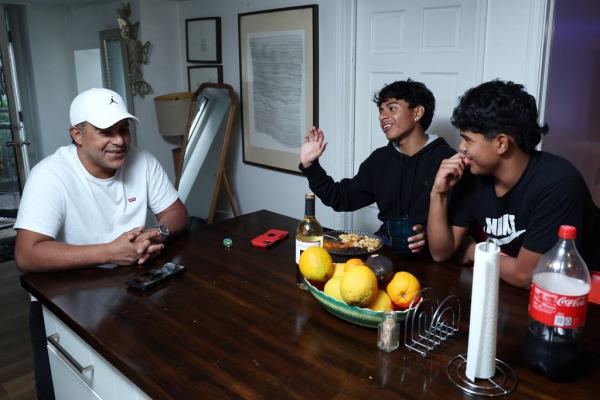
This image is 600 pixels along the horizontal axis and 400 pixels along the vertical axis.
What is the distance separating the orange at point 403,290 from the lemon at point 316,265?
172 mm

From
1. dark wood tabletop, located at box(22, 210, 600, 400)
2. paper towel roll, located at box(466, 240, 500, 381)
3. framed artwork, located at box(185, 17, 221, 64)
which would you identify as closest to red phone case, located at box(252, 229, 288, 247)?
dark wood tabletop, located at box(22, 210, 600, 400)

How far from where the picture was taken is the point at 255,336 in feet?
3.70

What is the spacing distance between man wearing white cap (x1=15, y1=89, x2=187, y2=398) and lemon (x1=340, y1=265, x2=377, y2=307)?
0.75 meters

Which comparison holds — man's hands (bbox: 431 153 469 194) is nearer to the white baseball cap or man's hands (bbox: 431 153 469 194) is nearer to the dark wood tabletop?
the dark wood tabletop

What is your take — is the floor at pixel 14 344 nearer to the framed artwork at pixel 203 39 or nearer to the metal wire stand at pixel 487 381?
the metal wire stand at pixel 487 381

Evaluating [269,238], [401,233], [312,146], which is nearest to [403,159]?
[312,146]

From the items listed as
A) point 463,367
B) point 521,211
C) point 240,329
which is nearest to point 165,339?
point 240,329

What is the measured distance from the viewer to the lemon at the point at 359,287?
1084mm

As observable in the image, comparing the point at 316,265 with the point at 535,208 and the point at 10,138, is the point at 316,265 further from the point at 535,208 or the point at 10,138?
the point at 10,138

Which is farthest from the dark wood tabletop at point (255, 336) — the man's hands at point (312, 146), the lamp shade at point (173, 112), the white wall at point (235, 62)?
the lamp shade at point (173, 112)

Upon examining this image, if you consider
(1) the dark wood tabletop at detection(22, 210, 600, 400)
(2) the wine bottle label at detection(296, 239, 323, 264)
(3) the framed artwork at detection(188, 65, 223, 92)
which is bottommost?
(1) the dark wood tabletop at detection(22, 210, 600, 400)

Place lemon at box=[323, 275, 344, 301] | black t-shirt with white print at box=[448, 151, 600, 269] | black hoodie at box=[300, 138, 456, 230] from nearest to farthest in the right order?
lemon at box=[323, 275, 344, 301] → black t-shirt with white print at box=[448, 151, 600, 269] → black hoodie at box=[300, 138, 456, 230]

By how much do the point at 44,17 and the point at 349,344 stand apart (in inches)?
207

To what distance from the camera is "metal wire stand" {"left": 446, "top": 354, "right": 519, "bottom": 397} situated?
93 centimetres
